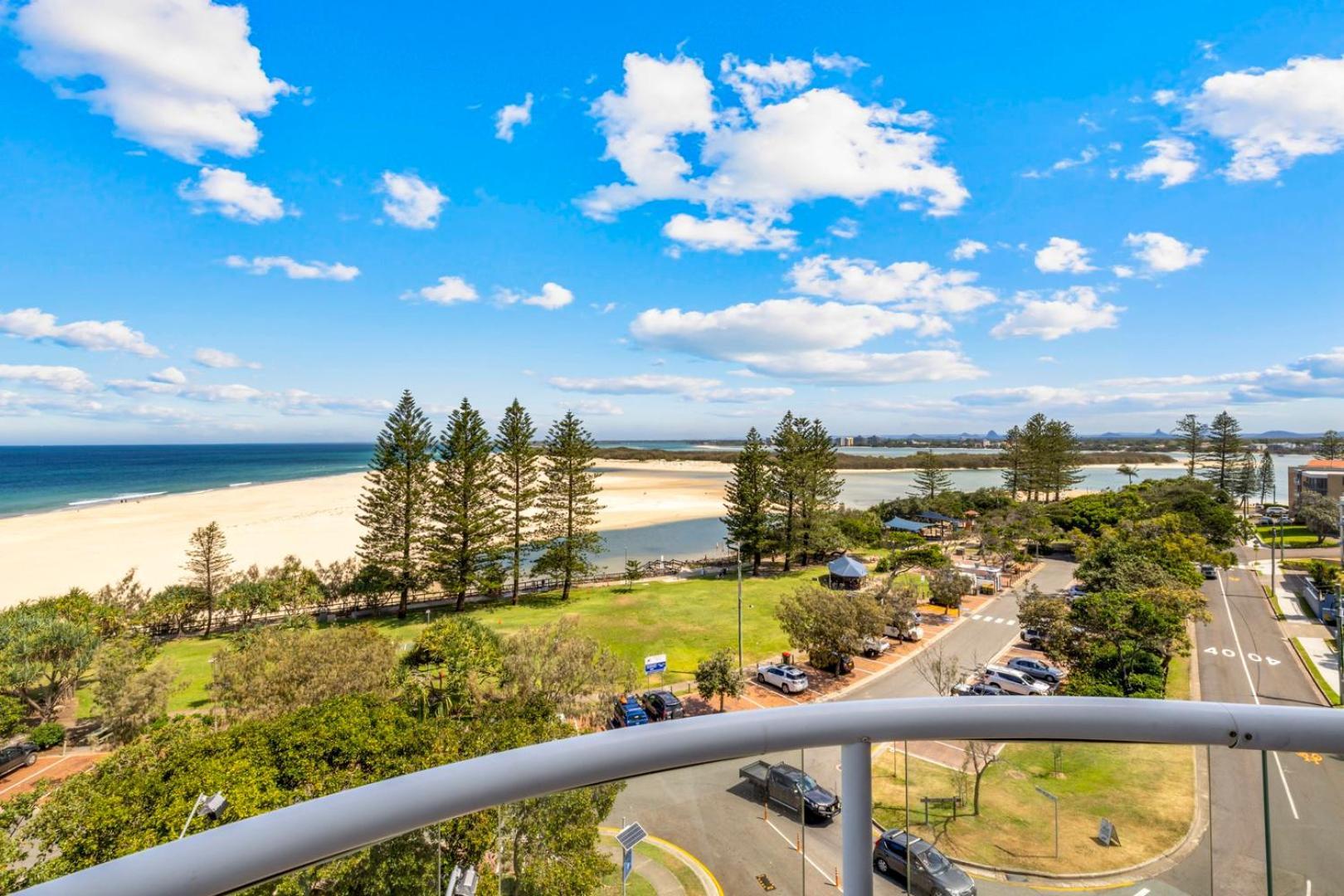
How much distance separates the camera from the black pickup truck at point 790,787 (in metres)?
1.11

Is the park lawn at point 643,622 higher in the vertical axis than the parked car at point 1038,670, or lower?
lower

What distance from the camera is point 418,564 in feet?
88.1

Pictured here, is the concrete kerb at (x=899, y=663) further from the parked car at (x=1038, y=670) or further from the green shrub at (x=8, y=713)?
the green shrub at (x=8, y=713)

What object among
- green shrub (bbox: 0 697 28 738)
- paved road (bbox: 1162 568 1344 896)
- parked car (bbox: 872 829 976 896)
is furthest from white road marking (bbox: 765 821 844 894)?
green shrub (bbox: 0 697 28 738)

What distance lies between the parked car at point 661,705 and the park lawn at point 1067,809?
43.0 feet

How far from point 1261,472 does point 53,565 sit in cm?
8843

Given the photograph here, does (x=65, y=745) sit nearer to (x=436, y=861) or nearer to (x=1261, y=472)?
(x=436, y=861)

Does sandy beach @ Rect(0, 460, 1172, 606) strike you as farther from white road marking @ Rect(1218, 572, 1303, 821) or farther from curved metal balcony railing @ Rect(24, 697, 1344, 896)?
curved metal balcony railing @ Rect(24, 697, 1344, 896)

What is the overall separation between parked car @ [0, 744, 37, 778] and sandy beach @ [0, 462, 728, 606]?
17281 mm

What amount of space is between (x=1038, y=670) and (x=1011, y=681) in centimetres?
138

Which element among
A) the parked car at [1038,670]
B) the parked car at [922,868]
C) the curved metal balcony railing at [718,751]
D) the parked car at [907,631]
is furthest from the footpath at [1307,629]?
the parked car at [922,868]

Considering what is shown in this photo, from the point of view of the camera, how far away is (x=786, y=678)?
1526 cm

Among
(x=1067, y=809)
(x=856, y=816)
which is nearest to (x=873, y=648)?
(x=1067, y=809)

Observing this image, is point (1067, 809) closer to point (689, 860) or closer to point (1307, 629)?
point (689, 860)
